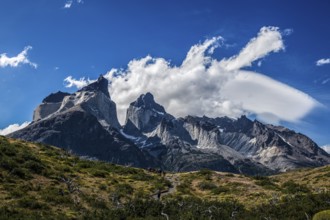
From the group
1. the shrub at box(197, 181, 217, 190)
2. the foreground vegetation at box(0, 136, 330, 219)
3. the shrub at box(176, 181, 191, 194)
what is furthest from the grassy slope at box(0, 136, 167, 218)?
the shrub at box(197, 181, 217, 190)

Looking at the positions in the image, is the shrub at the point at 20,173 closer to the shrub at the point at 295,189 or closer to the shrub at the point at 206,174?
the shrub at the point at 206,174

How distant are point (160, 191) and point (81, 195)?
14.0 metres

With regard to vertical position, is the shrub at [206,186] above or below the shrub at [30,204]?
above

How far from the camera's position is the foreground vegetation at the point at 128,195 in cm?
3947

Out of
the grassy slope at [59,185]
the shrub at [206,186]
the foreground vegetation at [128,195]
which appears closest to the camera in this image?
the foreground vegetation at [128,195]

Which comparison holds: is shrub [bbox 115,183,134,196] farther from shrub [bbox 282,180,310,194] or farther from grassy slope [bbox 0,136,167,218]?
shrub [bbox 282,180,310,194]

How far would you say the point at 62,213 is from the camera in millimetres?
38094

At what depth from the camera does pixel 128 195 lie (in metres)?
51.7

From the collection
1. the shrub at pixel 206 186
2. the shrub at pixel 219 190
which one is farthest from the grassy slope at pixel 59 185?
the shrub at pixel 219 190

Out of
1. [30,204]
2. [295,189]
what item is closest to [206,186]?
[295,189]

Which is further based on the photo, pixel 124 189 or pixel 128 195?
pixel 124 189

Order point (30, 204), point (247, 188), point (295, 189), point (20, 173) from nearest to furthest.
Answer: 1. point (30, 204)
2. point (20, 173)
3. point (295, 189)
4. point (247, 188)

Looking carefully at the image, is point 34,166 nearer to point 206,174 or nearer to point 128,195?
point 128,195

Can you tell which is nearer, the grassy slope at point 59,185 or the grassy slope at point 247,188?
the grassy slope at point 59,185
